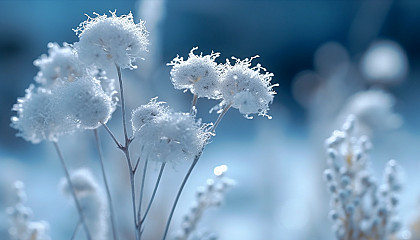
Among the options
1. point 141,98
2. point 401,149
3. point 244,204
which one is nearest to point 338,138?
point 141,98

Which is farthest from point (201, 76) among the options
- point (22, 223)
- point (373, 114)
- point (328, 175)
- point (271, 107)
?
point (271, 107)

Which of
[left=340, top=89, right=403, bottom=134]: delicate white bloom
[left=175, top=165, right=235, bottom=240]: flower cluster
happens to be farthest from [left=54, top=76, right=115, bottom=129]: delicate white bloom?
[left=340, top=89, right=403, bottom=134]: delicate white bloom

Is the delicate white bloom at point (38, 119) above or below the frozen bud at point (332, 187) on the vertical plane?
above

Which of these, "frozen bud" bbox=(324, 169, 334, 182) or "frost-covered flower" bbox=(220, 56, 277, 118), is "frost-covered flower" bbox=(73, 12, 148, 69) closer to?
"frost-covered flower" bbox=(220, 56, 277, 118)

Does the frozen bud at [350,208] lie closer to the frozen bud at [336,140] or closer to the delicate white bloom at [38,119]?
the frozen bud at [336,140]

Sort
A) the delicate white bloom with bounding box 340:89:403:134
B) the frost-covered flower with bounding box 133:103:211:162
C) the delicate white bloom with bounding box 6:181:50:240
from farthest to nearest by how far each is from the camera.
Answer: the delicate white bloom with bounding box 340:89:403:134
the delicate white bloom with bounding box 6:181:50:240
the frost-covered flower with bounding box 133:103:211:162

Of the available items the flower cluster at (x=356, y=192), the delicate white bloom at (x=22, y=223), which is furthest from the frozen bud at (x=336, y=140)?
the delicate white bloom at (x=22, y=223)

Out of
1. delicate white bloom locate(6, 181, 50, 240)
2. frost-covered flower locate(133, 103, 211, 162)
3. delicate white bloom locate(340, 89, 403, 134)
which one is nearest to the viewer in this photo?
frost-covered flower locate(133, 103, 211, 162)

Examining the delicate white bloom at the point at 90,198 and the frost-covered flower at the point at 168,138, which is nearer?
the frost-covered flower at the point at 168,138
